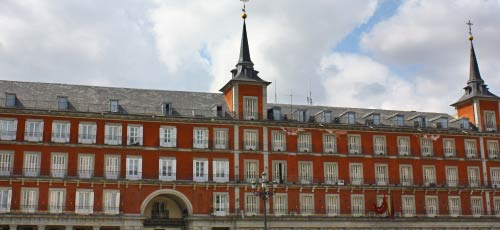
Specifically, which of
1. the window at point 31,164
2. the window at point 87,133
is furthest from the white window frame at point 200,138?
the window at point 31,164

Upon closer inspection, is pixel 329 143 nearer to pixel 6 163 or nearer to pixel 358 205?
pixel 358 205

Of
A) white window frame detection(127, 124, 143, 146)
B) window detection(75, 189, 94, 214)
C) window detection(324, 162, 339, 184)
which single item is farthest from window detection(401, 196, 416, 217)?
window detection(75, 189, 94, 214)

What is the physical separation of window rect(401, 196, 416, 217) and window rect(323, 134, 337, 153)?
29.6ft

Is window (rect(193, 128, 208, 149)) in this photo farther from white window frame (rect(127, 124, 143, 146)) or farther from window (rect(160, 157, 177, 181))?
white window frame (rect(127, 124, 143, 146))

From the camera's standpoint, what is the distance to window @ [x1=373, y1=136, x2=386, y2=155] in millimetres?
72938

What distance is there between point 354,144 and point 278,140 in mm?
8566

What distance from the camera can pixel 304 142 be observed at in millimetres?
70438

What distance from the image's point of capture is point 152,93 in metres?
71.2

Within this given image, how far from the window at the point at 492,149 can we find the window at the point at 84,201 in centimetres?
4348

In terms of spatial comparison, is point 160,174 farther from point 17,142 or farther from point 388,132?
point 388,132

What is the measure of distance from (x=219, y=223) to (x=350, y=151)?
16.1 meters

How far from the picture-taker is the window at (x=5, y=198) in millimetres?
59875

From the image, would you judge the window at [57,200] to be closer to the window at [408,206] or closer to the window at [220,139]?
the window at [220,139]

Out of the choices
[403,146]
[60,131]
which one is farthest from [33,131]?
[403,146]
